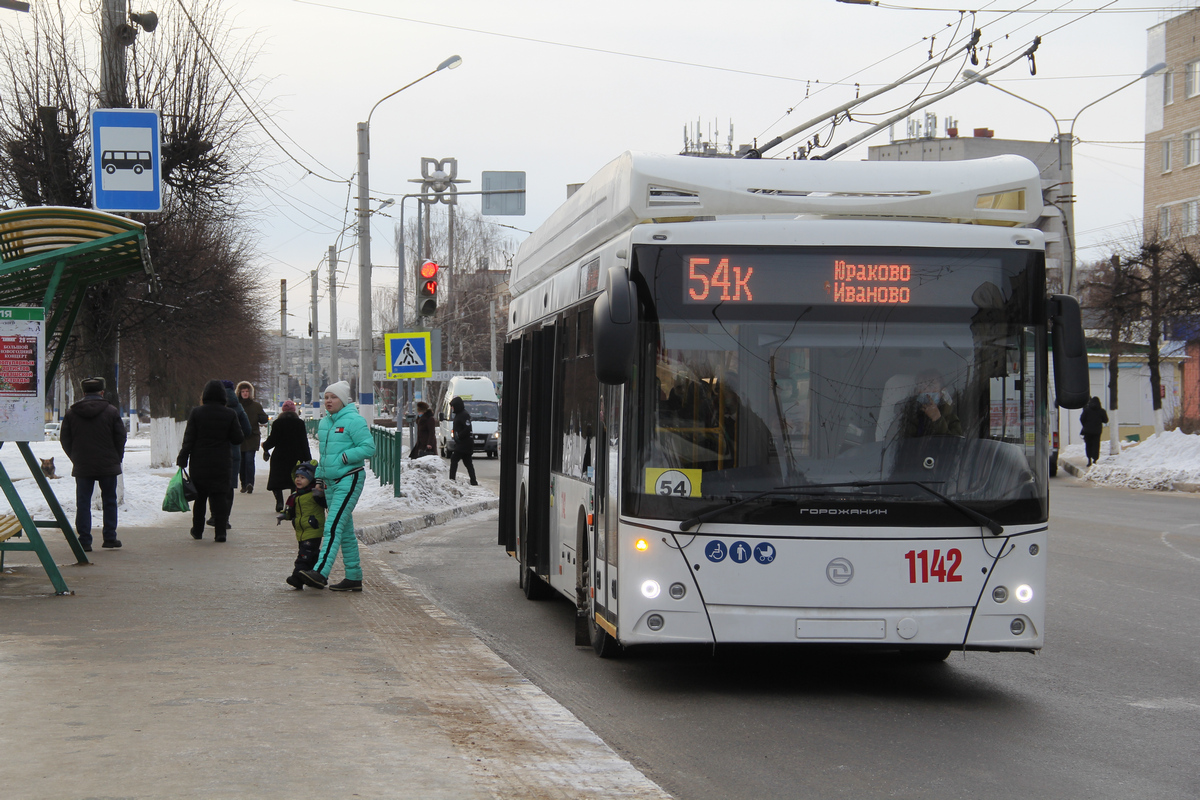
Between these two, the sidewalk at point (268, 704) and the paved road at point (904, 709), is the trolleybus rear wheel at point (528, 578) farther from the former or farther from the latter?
the sidewalk at point (268, 704)

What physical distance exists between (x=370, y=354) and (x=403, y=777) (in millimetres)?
18551

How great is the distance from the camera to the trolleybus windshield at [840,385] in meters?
6.97

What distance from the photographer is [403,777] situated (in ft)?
16.4

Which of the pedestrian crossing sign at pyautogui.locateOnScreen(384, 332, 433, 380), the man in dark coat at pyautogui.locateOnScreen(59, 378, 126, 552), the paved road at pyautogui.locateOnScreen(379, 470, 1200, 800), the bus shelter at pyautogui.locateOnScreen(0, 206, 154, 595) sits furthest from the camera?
the pedestrian crossing sign at pyautogui.locateOnScreen(384, 332, 433, 380)

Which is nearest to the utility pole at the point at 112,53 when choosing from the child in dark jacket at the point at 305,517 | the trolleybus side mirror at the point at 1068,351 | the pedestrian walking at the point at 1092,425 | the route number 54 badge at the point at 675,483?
the child in dark jacket at the point at 305,517

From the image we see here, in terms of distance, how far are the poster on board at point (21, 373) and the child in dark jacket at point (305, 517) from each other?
80.6 inches

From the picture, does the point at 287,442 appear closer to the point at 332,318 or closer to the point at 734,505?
the point at 734,505

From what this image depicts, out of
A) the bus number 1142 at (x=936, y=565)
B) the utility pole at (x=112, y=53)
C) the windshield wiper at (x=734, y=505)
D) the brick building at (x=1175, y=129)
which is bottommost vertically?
the bus number 1142 at (x=936, y=565)

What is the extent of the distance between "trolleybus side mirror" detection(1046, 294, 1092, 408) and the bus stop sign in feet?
28.7

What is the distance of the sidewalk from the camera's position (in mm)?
4945

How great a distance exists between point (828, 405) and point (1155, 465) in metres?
24.0

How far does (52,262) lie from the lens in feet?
34.7

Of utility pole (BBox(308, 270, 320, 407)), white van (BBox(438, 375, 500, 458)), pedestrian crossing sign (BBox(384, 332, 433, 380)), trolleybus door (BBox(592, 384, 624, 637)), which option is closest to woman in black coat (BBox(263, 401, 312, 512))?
pedestrian crossing sign (BBox(384, 332, 433, 380))

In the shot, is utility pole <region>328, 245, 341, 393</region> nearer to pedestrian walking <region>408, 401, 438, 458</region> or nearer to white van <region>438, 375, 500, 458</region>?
white van <region>438, 375, 500, 458</region>
